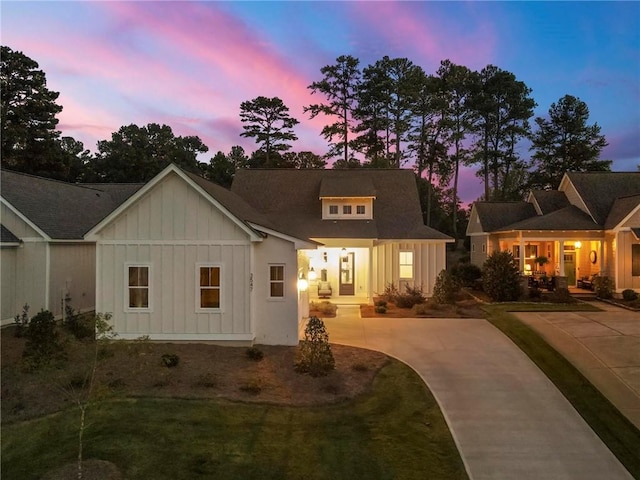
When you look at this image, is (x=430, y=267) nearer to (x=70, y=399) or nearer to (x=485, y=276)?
(x=485, y=276)

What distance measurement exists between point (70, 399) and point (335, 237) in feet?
44.2

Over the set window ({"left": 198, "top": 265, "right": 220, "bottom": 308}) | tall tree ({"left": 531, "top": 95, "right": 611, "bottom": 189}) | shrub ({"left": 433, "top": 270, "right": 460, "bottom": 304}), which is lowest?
shrub ({"left": 433, "top": 270, "right": 460, "bottom": 304})

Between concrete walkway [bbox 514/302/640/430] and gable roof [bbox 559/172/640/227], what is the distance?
7941 mm

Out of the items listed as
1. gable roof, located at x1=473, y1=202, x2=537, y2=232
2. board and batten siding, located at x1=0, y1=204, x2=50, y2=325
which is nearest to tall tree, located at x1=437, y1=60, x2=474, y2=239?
gable roof, located at x1=473, y1=202, x2=537, y2=232

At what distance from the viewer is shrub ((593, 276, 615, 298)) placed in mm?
20486

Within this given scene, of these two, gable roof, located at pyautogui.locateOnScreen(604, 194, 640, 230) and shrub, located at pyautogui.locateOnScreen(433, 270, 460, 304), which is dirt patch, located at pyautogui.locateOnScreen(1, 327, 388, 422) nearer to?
shrub, located at pyautogui.locateOnScreen(433, 270, 460, 304)

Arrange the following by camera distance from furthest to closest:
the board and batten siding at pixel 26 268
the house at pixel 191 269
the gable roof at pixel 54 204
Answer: the gable roof at pixel 54 204, the board and batten siding at pixel 26 268, the house at pixel 191 269

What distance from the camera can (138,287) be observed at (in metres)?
12.6

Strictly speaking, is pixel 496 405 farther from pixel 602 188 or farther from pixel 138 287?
pixel 602 188

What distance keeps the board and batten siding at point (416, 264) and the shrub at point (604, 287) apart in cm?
771

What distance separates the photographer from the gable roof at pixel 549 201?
2638 cm

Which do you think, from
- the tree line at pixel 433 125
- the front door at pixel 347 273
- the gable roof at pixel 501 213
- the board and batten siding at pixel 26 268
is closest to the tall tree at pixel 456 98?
the tree line at pixel 433 125

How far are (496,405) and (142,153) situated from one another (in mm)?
50397

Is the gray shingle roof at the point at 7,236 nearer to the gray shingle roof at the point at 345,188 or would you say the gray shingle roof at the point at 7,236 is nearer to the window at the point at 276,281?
the window at the point at 276,281
